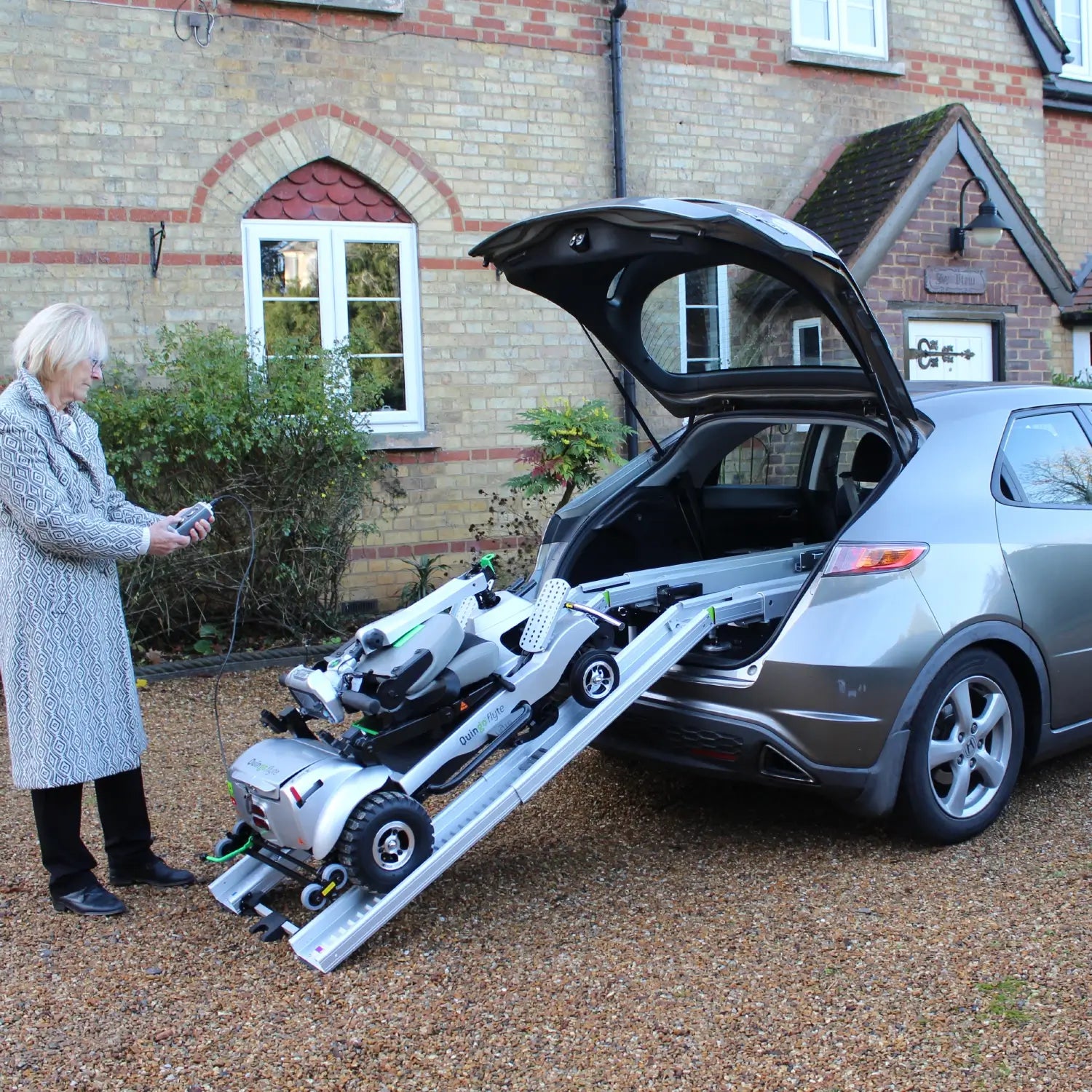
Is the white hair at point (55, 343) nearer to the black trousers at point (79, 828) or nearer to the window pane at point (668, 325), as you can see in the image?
the black trousers at point (79, 828)

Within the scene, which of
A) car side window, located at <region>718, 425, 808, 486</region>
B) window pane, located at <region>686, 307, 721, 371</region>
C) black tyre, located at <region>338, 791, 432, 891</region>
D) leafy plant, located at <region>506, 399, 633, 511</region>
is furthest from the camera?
window pane, located at <region>686, 307, 721, 371</region>

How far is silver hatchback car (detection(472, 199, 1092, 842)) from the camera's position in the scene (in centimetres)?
410

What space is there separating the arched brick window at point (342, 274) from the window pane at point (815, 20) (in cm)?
468

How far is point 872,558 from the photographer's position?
4176 millimetres

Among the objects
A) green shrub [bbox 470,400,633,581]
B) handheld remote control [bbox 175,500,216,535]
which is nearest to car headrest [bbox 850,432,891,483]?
handheld remote control [bbox 175,500,216,535]

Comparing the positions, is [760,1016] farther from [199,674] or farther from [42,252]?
[42,252]

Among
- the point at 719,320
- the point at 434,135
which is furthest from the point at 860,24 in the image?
the point at 434,135

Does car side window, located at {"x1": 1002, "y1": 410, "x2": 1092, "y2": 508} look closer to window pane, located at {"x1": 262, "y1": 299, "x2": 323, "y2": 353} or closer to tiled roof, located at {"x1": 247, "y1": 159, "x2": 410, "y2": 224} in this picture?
window pane, located at {"x1": 262, "y1": 299, "x2": 323, "y2": 353}

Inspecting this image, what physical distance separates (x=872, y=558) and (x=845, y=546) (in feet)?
0.34

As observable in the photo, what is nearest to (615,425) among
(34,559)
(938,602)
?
(938,602)

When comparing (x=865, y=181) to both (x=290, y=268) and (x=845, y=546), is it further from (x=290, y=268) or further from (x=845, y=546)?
(x=845, y=546)

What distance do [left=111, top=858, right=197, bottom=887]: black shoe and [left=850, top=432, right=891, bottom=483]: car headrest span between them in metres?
3.12

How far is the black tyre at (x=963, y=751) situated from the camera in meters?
4.21

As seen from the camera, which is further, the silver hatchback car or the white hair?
the silver hatchback car
